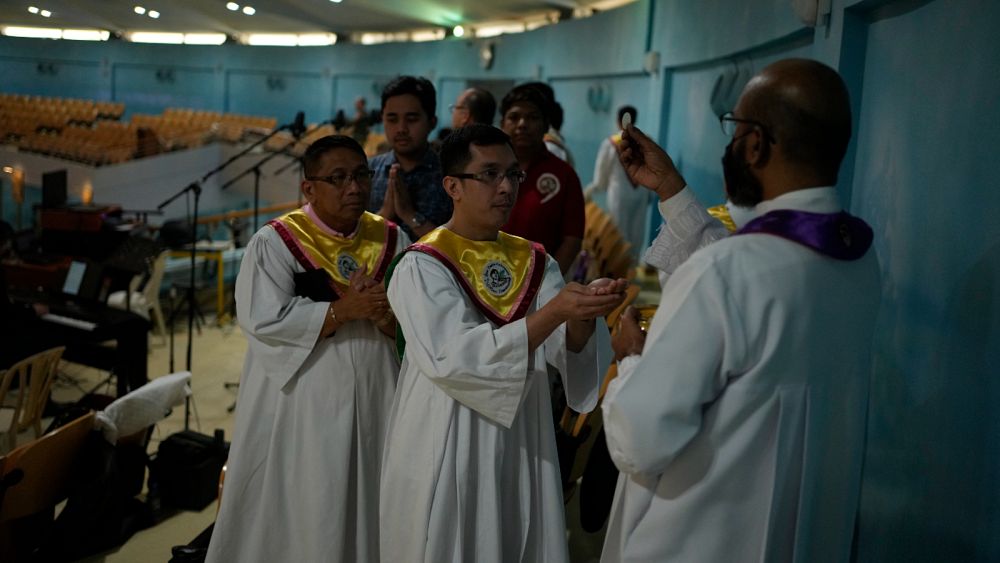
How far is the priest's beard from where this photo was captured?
1.71m

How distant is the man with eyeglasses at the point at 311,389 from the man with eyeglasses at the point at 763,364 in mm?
1267

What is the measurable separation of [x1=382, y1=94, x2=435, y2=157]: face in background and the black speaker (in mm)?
5506

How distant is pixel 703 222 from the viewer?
2197 mm

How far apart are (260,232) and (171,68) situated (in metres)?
22.4

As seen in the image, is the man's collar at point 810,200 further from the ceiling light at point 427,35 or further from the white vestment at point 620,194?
the ceiling light at point 427,35

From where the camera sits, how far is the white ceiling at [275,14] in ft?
52.8

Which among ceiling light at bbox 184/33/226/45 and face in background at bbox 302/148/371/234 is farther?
ceiling light at bbox 184/33/226/45

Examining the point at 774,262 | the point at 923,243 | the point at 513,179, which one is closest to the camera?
the point at 774,262

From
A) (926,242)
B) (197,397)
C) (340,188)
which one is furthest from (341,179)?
(197,397)

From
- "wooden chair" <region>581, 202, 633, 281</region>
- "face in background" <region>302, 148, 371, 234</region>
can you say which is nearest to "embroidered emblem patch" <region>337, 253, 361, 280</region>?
"face in background" <region>302, 148, 371, 234</region>

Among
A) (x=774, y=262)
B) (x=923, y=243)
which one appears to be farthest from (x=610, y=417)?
(x=923, y=243)

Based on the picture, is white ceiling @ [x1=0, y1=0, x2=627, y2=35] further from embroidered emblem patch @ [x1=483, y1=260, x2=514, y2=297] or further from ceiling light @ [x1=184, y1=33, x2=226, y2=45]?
embroidered emblem patch @ [x1=483, y1=260, x2=514, y2=297]

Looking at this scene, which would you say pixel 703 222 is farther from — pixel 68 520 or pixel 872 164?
pixel 68 520

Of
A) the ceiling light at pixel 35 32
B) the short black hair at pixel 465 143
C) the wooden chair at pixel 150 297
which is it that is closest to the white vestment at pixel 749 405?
the short black hair at pixel 465 143
